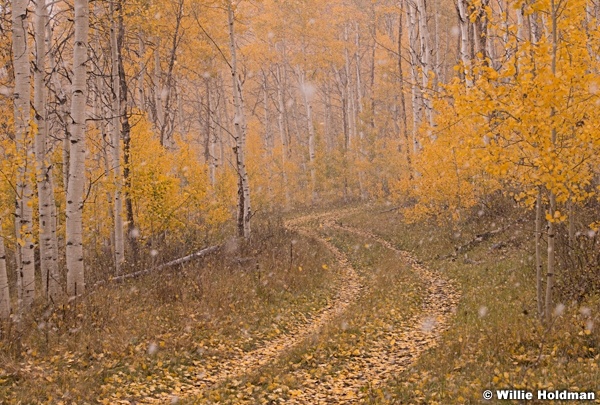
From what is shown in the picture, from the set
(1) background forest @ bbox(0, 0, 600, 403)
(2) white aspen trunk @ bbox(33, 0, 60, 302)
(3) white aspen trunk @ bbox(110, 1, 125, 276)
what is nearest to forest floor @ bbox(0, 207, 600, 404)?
(1) background forest @ bbox(0, 0, 600, 403)

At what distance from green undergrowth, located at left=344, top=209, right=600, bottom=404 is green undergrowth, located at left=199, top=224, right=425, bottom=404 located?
3.12ft

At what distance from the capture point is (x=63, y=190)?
619 inches

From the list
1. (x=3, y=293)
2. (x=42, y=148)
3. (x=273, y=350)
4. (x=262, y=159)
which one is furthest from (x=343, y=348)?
(x=262, y=159)

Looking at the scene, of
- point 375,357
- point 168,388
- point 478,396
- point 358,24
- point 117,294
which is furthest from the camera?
point 358,24

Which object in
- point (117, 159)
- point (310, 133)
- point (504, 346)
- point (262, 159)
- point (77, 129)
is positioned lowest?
point (504, 346)

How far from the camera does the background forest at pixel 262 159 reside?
7.48 metres

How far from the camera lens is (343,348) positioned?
8.46 metres

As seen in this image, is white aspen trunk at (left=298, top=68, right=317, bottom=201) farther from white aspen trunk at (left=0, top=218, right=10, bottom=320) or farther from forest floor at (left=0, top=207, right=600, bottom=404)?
white aspen trunk at (left=0, top=218, right=10, bottom=320)

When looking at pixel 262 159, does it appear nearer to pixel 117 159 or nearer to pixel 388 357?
pixel 117 159

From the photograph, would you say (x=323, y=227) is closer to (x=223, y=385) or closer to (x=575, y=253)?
(x=575, y=253)

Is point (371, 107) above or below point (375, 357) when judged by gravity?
above

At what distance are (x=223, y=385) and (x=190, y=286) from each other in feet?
14.2

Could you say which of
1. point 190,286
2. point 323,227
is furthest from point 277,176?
point 190,286

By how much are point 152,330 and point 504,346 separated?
5.96m
